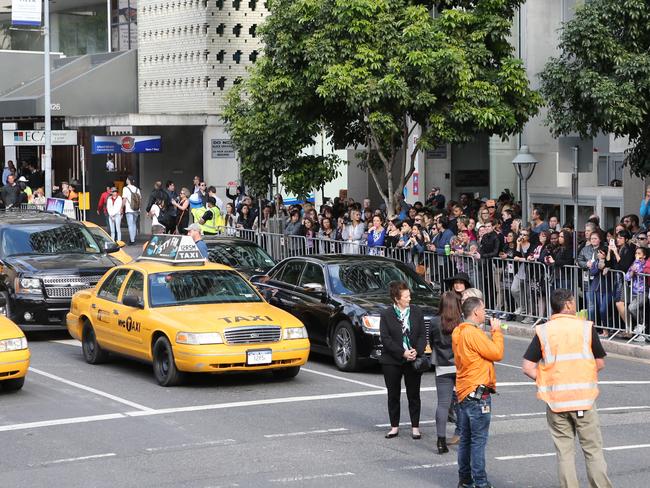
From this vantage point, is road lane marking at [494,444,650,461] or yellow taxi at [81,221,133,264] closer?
road lane marking at [494,444,650,461]

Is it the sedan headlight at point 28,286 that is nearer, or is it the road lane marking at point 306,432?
the road lane marking at point 306,432

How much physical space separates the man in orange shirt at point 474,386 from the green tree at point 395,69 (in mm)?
13478

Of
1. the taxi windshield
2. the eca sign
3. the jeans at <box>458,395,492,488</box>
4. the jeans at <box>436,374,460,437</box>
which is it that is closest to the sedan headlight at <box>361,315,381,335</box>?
the taxi windshield

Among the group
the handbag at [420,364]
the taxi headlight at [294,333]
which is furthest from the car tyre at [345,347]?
the handbag at [420,364]

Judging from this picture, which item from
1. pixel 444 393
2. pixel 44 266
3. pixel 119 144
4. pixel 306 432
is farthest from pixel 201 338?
pixel 119 144

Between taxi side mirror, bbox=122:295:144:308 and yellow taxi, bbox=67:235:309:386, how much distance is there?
1 centimetres

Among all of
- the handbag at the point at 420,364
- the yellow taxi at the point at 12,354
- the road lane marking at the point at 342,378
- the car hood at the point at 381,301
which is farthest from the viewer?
the car hood at the point at 381,301

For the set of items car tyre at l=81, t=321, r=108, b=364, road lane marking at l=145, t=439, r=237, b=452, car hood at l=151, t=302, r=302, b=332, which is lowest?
road lane marking at l=145, t=439, r=237, b=452

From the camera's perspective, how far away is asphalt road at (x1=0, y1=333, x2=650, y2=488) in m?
10.3

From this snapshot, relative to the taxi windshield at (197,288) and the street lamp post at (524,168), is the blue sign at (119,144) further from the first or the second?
the taxi windshield at (197,288)

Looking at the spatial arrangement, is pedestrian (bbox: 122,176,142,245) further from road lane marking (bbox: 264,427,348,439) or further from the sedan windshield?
road lane marking (bbox: 264,427,348,439)

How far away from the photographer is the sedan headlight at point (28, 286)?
63.2 feet

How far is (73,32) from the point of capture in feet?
147

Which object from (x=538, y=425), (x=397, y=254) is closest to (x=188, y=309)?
(x=538, y=425)
